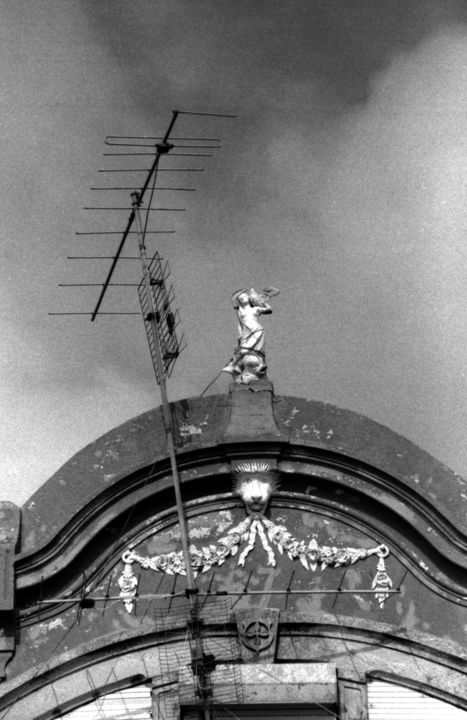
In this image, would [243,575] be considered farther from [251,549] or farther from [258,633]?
[258,633]

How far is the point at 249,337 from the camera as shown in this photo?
25469 millimetres

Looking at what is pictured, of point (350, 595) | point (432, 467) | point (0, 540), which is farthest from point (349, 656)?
point (0, 540)

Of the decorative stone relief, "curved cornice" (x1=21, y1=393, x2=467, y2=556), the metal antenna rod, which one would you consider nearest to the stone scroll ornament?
"curved cornice" (x1=21, y1=393, x2=467, y2=556)

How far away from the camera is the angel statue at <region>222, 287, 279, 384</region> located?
25.3m

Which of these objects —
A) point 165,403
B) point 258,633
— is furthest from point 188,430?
point 258,633

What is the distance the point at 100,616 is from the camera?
79.5 feet

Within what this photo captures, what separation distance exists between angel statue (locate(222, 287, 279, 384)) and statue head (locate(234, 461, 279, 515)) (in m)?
1.12

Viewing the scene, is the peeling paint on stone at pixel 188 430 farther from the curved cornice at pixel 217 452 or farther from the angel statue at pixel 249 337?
the angel statue at pixel 249 337

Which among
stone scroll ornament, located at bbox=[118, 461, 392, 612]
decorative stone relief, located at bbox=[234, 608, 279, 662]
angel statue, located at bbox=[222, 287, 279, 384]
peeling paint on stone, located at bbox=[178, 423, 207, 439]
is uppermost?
angel statue, located at bbox=[222, 287, 279, 384]

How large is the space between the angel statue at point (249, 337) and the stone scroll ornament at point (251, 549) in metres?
1.27

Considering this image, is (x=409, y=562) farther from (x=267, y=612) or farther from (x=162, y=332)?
(x=162, y=332)

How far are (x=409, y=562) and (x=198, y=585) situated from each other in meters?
2.47

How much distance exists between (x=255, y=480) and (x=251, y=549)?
2.67 feet

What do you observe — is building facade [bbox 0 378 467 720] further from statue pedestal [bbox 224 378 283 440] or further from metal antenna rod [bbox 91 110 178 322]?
metal antenna rod [bbox 91 110 178 322]
